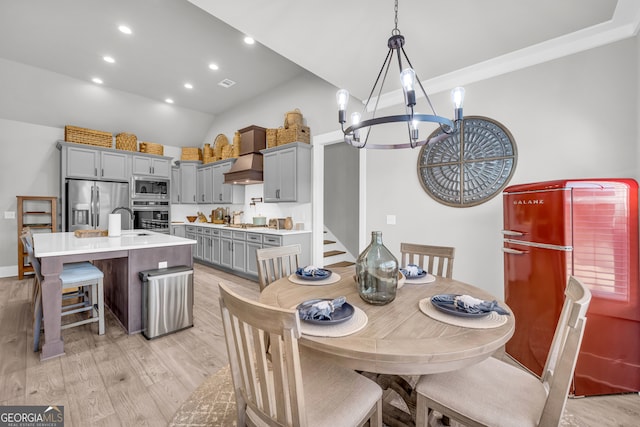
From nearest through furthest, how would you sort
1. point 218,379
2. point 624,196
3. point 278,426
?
point 278,426
point 624,196
point 218,379

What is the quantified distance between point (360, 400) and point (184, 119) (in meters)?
7.03

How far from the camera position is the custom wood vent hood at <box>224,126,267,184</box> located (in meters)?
5.05

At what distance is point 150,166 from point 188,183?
2.85 ft

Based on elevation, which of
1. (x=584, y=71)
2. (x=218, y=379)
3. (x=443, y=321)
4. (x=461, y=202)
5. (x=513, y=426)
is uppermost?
(x=584, y=71)

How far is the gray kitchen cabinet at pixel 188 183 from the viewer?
262 inches

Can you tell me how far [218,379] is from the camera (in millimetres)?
2033

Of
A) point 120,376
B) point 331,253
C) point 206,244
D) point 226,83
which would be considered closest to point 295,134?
point 226,83

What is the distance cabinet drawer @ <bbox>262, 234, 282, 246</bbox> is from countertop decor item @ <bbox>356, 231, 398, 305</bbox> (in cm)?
283

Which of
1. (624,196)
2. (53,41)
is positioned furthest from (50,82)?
(624,196)

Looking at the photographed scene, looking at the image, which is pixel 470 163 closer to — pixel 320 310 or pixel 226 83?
pixel 320 310

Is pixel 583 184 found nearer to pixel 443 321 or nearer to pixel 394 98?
pixel 443 321

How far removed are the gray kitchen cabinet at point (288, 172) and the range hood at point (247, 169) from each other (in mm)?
243

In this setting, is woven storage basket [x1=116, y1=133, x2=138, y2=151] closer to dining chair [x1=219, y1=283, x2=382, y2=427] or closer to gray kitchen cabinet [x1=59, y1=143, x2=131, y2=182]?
gray kitchen cabinet [x1=59, y1=143, x2=131, y2=182]

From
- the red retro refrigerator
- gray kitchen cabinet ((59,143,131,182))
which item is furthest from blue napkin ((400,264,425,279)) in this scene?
gray kitchen cabinet ((59,143,131,182))
